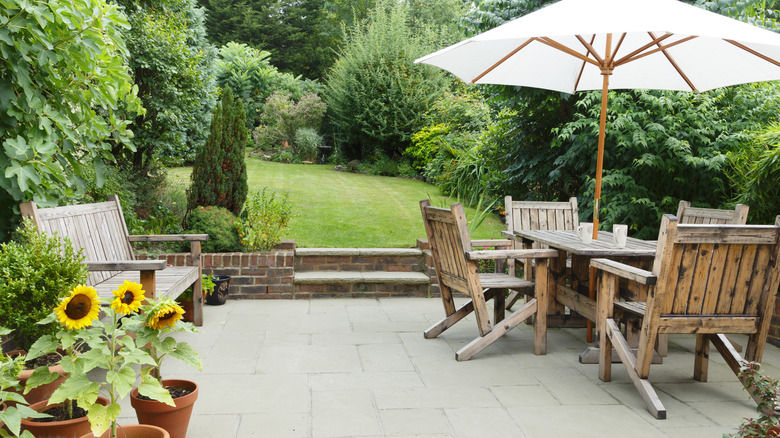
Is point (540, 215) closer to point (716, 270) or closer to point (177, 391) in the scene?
point (716, 270)

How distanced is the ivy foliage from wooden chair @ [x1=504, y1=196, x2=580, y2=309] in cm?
793

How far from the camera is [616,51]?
424 cm

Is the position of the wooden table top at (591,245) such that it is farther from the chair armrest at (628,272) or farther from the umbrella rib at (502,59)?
the umbrella rib at (502,59)

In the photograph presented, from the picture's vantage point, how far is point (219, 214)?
18.8ft

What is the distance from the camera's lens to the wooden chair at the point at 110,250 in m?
3.38

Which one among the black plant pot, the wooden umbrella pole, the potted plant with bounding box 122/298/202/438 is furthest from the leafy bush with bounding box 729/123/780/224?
the black plant pot

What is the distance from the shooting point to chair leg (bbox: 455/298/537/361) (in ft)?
12.6

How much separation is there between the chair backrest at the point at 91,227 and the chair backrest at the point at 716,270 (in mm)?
3205

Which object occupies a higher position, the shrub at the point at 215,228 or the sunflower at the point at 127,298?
the sunflower at the point at 127,298

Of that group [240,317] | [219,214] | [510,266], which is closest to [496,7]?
[510,266]

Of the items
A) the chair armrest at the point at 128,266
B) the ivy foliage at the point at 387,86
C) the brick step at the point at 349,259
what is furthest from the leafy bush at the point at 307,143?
the chair armrest at the point at 128,266

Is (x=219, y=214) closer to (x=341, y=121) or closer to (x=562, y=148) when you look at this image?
(x=562, y=148)

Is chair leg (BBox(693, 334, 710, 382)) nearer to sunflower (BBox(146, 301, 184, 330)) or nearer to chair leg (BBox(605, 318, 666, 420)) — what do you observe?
chair leg (BBox(605, 318, 666, 420))

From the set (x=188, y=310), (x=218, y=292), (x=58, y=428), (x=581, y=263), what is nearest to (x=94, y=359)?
(x=58, y=428)
